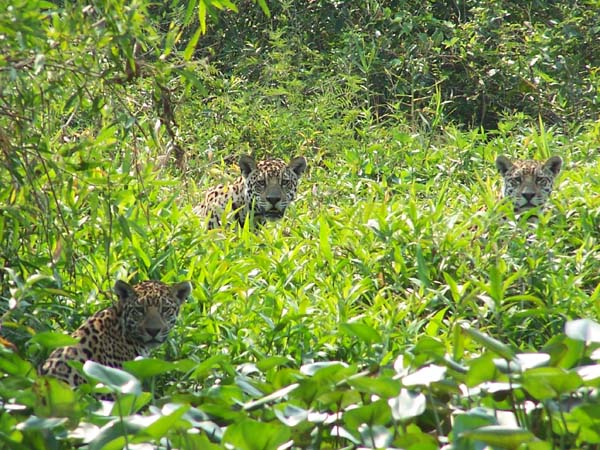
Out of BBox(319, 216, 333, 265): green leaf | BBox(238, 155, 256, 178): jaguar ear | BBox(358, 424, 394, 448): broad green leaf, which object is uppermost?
BBox(358, 424, 394, 448): broad green leaf

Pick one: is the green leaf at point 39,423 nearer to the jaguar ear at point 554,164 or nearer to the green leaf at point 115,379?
the green leaf at point 115,379

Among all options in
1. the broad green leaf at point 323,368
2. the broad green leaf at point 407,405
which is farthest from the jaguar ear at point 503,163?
the broad green leaf at point 407,405

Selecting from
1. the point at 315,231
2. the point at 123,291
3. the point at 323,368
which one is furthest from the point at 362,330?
the point at 315,231

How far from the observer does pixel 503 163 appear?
955 centimetres

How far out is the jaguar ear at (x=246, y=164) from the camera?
977cm

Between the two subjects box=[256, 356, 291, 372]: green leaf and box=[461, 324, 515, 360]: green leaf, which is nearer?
box=[461, 324, 515, 360]: green leaf

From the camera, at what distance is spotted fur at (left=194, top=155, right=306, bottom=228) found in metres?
9.61

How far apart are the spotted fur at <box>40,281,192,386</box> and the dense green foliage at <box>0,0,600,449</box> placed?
15 cm

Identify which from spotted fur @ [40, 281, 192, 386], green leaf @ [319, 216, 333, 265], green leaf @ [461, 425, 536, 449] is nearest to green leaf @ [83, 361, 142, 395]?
green leaf @ [461, 425, 536, 449]

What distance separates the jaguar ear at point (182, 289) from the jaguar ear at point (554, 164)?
3.67 m

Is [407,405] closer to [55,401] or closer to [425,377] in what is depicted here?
[425,377]

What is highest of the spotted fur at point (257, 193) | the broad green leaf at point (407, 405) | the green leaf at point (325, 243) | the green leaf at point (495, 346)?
the green leaf at point (495, 346)

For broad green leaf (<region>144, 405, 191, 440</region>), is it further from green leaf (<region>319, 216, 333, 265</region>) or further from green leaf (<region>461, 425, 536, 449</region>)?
green leaf (<region>319, 216, 333, 265</region>)

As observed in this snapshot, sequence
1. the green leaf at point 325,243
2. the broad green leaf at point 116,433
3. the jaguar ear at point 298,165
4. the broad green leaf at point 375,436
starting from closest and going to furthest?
the broad green leaf at point 116,433
the broad green leaf at point 375,436
the green leaf at point 325,243
the jaguar ear at point 298,165
